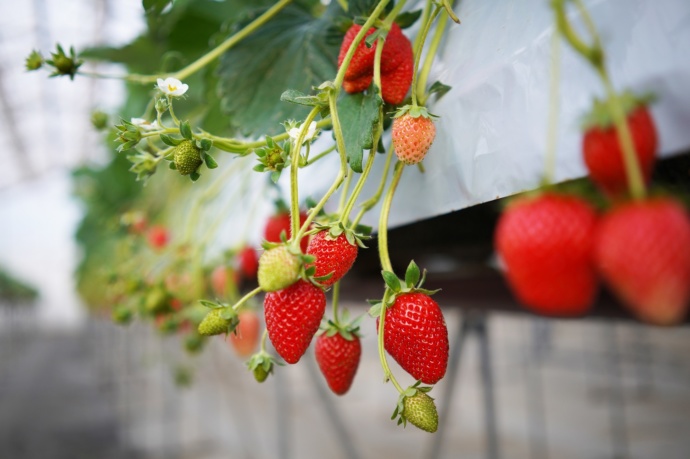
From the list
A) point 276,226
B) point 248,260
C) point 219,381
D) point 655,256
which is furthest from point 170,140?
point 219,381

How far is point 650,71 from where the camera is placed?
239 mm

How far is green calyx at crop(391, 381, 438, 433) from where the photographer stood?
0.26 m

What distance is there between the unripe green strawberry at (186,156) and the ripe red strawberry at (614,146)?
180mm

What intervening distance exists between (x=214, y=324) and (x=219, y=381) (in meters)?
7.35

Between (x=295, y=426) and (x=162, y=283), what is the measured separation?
5.04m

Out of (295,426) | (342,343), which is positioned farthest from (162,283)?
(295,426)

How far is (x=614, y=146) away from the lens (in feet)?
0.66

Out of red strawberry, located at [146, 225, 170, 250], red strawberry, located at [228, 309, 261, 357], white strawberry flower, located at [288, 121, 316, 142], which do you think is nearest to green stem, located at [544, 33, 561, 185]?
white strawberry flower, located at [288, 121, 316, 142]

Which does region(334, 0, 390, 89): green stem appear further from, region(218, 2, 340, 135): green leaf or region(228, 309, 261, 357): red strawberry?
region(228, 309, 261, 357): red strawberry

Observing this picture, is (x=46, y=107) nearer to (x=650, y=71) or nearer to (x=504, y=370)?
(x=504, y=370)

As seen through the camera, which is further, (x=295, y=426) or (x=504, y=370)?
(x=504, y=370)

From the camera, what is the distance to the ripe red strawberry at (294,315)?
0.90ft

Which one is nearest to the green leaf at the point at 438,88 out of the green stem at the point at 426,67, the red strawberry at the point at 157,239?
the green stem at the point at 426,67

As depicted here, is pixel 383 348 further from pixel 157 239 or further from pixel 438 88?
pixel 157 239
